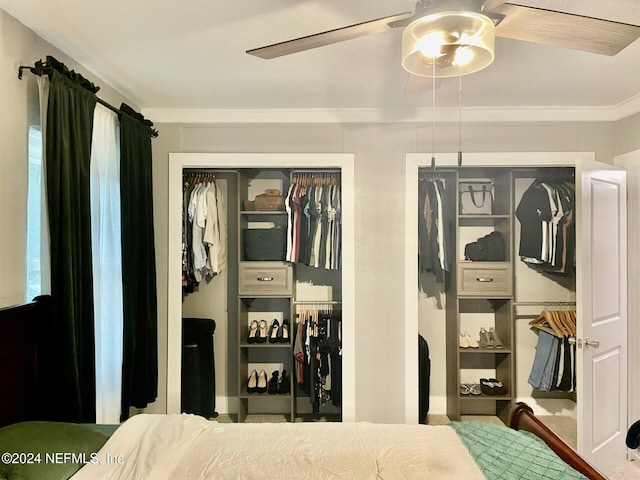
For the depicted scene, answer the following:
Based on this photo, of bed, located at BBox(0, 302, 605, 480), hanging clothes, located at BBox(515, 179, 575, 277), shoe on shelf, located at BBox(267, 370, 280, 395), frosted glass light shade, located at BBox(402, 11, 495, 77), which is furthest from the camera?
shoe on shelf, located at BBox(267, 370, 280, 395)

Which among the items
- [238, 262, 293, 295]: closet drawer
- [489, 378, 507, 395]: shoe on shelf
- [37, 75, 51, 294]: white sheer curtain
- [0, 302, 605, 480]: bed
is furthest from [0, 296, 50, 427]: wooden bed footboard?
[489, 378, 507, 395]: shoe on shelf

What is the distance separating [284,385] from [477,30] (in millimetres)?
3018

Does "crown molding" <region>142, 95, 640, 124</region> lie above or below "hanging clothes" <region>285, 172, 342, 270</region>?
above

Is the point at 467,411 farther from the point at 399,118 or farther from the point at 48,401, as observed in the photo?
the point at 48,401

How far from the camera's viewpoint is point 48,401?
5.48 ft

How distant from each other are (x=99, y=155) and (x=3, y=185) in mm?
623

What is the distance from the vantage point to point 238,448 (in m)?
1.50

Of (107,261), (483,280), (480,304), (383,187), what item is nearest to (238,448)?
(107,261)

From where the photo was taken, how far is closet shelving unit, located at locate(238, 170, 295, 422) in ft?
10.6

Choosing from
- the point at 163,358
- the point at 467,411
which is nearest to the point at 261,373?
the point at 163,358

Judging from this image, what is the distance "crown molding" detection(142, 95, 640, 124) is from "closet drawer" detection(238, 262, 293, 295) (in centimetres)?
112

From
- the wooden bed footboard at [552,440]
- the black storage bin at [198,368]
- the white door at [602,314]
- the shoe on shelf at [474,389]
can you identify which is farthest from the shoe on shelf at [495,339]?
the black storage bin at [198,368]

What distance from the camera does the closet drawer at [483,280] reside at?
10.6ft

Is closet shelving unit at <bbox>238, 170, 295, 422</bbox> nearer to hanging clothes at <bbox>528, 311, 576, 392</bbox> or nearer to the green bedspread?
the green bedspread
